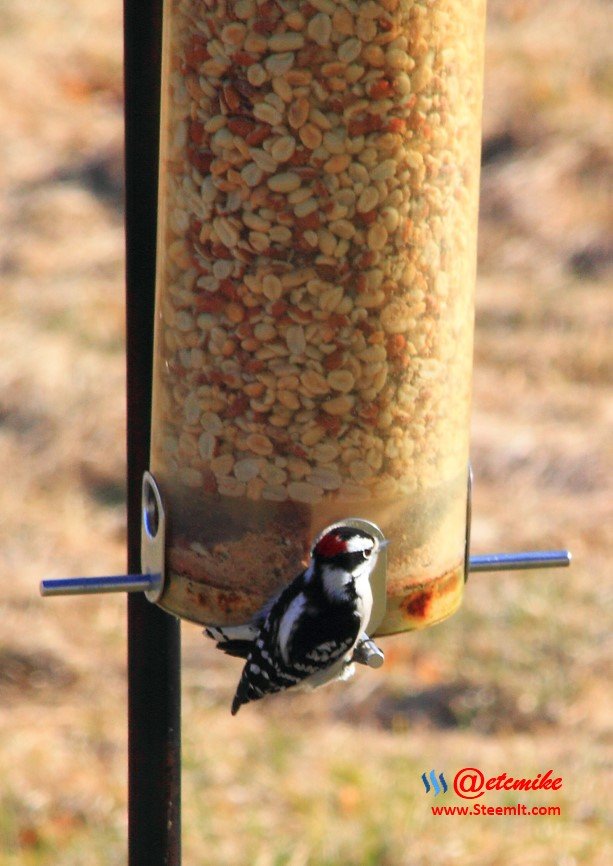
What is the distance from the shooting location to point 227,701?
191 inches

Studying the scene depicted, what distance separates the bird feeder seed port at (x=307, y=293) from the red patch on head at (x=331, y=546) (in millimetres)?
112

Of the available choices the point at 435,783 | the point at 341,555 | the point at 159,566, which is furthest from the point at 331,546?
the point at 435,783

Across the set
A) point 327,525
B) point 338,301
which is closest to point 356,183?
point 338,301

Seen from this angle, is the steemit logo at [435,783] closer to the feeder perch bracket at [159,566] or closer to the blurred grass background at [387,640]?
the blurred grass background at [387,640]

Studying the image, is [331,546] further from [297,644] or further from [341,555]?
[297,644]

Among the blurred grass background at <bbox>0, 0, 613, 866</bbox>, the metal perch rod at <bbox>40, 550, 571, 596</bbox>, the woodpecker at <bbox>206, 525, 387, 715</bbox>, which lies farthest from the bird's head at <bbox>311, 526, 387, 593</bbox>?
the blurred grass background at <bbox>0, 0, 613, 866</bbox>

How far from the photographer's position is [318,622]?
85.5 inches

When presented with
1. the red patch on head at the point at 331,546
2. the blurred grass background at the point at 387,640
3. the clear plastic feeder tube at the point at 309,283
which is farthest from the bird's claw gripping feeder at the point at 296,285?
the blurred grass background at the point at 387,640

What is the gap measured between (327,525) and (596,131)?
7.30 meters

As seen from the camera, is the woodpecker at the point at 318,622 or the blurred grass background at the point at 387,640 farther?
the blurred grass background at the point at 387,640

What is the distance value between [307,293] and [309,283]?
0.05ft

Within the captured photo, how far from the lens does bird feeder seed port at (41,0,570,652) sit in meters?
2.19

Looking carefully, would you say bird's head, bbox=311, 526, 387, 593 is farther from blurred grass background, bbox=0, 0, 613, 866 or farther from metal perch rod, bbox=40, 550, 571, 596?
blurred grass background, bbox=0, 0, 613, 866

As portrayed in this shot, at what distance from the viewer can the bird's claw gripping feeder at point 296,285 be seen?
219 cm
